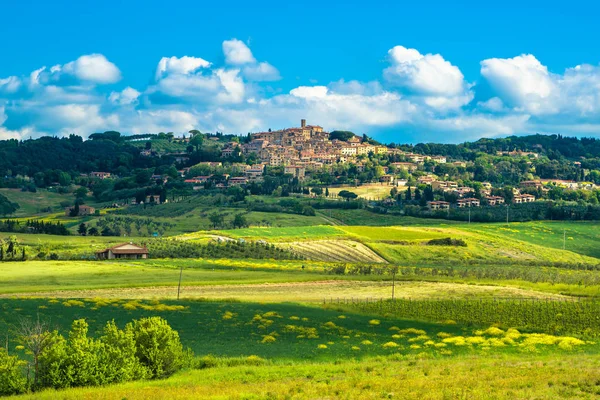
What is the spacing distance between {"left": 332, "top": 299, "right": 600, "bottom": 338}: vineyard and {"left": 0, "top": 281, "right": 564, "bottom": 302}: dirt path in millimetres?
4068

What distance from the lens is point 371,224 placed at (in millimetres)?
153000

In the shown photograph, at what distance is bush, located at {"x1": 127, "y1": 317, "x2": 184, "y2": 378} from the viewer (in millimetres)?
36094

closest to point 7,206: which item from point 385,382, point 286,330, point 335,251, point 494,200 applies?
point 335,251

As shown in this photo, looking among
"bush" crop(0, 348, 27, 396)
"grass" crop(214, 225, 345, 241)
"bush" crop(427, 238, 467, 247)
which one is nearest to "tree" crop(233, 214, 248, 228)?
"grass" crop(214, 225, 345, 241)

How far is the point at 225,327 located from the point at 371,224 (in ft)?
348

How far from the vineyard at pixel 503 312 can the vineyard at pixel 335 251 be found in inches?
1672

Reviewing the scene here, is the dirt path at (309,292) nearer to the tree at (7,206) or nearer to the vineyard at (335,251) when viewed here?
the vineyard at (335,251)

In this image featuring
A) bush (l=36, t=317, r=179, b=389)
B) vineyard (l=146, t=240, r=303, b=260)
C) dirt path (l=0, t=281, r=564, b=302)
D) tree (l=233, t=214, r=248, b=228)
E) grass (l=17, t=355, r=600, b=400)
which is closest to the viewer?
grass (l=17, t=355, r=600, b=400)

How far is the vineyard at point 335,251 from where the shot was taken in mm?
106625

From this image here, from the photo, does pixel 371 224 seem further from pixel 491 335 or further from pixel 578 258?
pixel 491 335

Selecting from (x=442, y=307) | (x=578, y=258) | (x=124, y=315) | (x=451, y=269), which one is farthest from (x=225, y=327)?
(x=578, y=258)

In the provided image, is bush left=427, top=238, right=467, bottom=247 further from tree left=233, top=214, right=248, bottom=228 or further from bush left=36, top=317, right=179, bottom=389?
bush left=36, top=317, right=179, bottom=389

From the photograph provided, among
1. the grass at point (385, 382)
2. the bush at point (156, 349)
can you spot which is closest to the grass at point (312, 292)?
the bush at point (156, 349)

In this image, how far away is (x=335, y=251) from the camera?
111m
